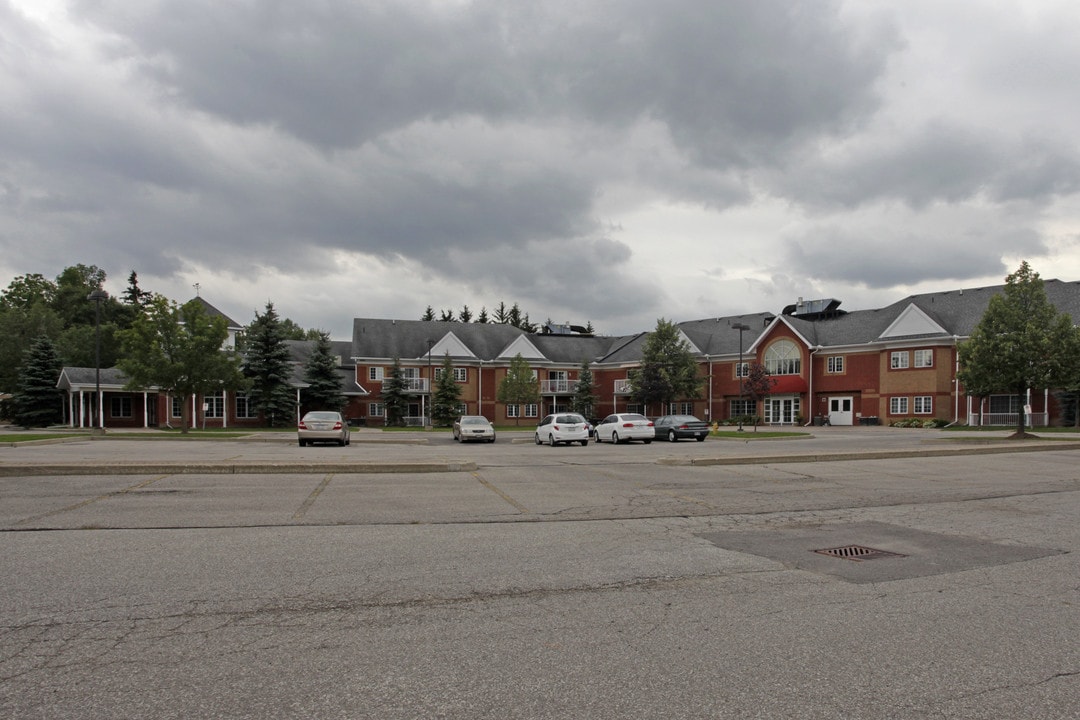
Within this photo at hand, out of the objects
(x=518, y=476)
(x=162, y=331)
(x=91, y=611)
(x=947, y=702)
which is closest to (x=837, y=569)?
(x=947, y=702)

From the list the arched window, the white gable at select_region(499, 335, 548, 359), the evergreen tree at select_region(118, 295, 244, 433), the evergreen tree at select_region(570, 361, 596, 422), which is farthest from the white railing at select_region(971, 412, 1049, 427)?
the evergreen tree at select_region(118, 295, 244, 433)

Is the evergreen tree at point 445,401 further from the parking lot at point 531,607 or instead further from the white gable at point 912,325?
the parking lot at point 531,607

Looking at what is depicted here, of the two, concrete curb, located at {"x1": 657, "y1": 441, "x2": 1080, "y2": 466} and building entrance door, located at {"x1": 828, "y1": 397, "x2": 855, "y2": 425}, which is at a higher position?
concrete curb, located at {"x1": 657, "y1": 441, "x2": 1080, "y2": 466}

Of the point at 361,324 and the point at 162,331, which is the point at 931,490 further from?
the point at 361,324

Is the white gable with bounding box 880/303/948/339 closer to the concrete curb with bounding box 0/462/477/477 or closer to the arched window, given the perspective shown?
the arched window

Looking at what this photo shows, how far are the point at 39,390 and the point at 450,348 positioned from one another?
1263 inches

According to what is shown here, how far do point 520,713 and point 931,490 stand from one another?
1280 centimetres

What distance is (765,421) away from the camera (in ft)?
210

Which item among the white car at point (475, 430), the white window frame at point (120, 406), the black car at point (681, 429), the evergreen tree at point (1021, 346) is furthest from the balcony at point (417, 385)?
the evergreen tree at point (1021, 346)

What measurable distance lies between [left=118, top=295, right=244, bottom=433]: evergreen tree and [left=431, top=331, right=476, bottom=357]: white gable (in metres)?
29.1

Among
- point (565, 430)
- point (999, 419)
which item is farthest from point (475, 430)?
point (999, 419)

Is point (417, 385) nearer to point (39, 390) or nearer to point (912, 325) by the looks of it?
point (39, 390)

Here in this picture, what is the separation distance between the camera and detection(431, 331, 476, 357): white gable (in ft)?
229

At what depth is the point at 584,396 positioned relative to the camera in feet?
228
